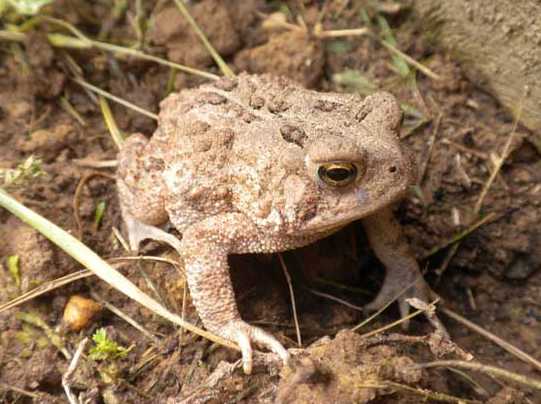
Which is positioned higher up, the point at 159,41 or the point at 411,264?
the point at 159,41

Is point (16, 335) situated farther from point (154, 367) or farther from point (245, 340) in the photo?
point (245, 340)

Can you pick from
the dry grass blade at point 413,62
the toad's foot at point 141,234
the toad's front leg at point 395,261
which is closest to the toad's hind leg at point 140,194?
the toad's foot at point 141,234

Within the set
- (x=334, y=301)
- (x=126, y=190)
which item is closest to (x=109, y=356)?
(x=126, y=190)

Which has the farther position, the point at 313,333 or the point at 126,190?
the point at 126,190

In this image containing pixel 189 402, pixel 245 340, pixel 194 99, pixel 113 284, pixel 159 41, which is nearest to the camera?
pixel 189 402

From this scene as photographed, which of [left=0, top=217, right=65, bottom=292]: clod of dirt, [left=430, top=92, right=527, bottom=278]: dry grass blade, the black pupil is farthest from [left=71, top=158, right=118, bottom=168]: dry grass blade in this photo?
[left=430, top=92, right=527, bottom=278]: dry grass blade

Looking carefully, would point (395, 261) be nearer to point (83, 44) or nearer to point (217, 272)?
point (217, 272)

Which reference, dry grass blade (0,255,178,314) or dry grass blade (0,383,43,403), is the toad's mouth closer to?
dry grass blade (0,255,178,314)
